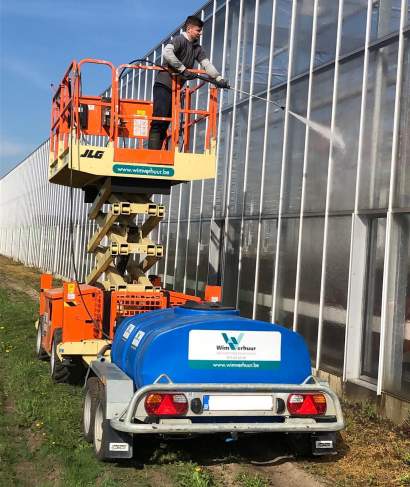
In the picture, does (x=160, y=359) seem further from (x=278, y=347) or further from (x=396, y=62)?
(x=396, y=62)

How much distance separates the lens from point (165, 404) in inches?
216

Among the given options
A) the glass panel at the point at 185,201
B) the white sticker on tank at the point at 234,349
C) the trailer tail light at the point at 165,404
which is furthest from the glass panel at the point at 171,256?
the trailer tail light at the point at 165,404

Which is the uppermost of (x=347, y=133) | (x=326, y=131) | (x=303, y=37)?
(x=303, y=37)

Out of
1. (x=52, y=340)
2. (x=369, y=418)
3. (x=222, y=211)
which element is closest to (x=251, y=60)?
(x=222, y=211)

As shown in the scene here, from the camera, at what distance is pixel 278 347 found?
19.3 ft

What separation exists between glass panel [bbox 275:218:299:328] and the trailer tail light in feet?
16.2

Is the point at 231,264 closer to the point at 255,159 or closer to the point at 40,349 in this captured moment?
the point at 255,159

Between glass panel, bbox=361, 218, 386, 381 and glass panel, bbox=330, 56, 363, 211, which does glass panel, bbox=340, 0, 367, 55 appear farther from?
glass panel, bbox=361, 218, 386, 381

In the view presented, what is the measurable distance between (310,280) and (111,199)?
324cm

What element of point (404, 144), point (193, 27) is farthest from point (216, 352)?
point (193, 27)

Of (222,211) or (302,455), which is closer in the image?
(302,455)

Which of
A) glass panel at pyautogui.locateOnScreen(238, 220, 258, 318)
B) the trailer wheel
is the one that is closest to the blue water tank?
the trailer wheel

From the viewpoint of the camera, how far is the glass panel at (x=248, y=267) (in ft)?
38.4

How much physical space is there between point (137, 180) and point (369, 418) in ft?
13.7
